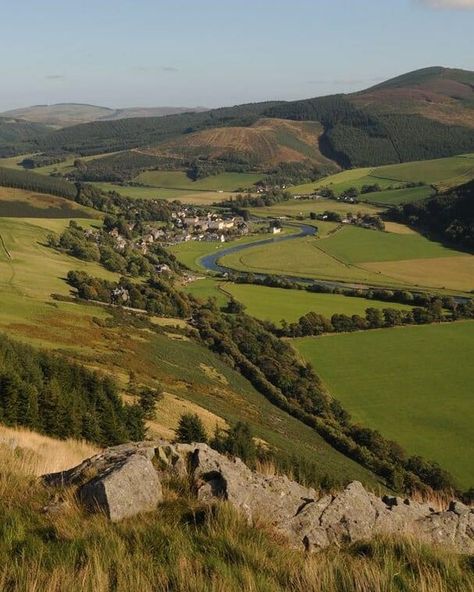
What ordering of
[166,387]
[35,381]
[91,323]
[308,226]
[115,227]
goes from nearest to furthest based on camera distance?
[35,381], [166,387], [91,323], [115,227], [308,226]

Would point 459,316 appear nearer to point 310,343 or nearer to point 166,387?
point 310,343

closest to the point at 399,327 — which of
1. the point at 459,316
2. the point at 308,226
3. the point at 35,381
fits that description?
the point at 459,316

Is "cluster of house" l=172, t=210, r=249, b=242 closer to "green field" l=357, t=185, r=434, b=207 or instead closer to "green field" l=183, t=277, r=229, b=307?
"green field" l=357, t=185, r=434, b=207

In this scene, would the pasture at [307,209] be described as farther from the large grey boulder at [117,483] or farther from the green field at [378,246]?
the large grey boulder at [117,483]

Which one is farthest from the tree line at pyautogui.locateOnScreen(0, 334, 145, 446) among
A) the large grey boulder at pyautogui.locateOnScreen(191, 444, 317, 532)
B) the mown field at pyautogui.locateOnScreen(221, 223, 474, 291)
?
the mown field at pyautogui.locateOnScreen(221, 223, 474, 291)

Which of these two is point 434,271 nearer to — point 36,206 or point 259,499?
A: point 36,206

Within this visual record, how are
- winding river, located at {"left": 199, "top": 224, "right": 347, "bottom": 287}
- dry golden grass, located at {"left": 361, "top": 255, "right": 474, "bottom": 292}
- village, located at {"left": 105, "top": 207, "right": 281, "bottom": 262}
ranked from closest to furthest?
1. dry golden grass, located at {"left": 361, "top": 255, "right": 474, "bottom": 292}
2. winding river, located at {"left": 199, "top": 224, "right": 347, "bottom": 287}
3. village, located at {"left": 105, "top": 207, "right": 281, "bottom": 262}
